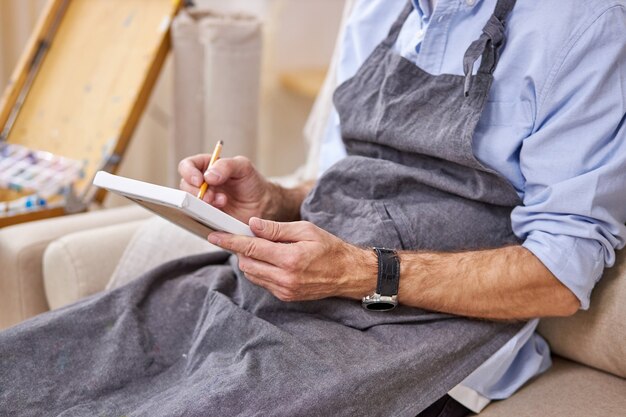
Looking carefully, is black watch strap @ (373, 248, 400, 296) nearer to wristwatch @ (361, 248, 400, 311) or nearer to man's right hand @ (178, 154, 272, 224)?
wristwatch @ (361, 248, 400, 311)

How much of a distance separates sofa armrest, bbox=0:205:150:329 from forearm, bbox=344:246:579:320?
624mm

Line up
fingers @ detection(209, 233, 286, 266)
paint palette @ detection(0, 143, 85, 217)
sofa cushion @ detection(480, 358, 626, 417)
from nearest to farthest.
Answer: fingers @ detection(209, 233, 286, 266)
sofa cushion @ detection(480, 358, 626, 417)
paint palette @ detection(0, 143, 85, 217)

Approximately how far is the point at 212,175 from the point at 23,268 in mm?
442

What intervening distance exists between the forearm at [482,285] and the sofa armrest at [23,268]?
62 centimetres

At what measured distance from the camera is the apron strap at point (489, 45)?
3.18ft

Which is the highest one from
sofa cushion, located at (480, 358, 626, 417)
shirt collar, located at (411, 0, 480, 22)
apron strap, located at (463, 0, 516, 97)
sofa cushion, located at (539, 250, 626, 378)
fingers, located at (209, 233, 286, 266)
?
shirt collar, located at (411, 0, 480, 22)

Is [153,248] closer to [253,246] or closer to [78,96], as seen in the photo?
[253,246]

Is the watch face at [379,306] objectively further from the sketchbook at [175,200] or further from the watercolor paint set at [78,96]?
the watercolor paint set at [78,96]

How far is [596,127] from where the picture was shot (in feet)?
2.99

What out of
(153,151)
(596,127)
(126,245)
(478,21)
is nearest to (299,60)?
(153,151)

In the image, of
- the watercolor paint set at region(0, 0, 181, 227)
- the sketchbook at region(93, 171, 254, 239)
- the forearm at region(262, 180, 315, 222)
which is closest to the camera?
the sketchbook at region(93, 171, 254, 239)

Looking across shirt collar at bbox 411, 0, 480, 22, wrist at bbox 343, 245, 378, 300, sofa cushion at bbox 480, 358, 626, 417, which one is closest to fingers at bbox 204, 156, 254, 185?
wrist at bbox 343, 245, 378, 300

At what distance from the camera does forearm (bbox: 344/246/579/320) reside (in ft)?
3.11

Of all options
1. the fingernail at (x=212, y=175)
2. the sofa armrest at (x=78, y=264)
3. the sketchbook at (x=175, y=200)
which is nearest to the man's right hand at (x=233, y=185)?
the fingernail at (x=212, y=175)
